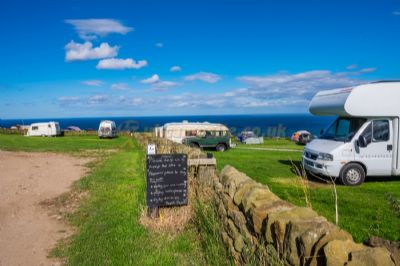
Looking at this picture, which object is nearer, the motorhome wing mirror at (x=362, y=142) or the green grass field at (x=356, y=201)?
the green grass field at (x=356, y=201)

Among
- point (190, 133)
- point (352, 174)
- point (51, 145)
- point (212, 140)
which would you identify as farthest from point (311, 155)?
point (51, 145)

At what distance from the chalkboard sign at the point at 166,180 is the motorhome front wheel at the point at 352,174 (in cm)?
633

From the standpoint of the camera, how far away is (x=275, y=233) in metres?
3.67

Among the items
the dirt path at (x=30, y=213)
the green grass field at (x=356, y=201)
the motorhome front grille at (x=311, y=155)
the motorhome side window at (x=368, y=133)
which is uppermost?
the motorhome side window at (x=368, y=133)

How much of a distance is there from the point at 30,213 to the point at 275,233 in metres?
6.36

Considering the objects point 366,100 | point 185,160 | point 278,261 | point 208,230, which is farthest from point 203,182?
point 366,100

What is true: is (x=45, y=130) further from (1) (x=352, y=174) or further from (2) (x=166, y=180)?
(2) (x=166, y=180)

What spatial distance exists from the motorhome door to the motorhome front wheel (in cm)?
22

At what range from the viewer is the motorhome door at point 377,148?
11.7 metres

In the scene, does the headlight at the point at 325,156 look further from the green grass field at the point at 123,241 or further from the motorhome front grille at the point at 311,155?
the green grass field at the point at 123,241

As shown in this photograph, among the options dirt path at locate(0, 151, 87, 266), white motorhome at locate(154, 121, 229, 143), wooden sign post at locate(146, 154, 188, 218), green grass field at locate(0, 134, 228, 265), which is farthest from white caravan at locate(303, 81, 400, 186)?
white motorhome at locate(154, 121, 229, 143)

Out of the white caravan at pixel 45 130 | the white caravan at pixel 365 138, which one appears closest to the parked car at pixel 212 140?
the white caravan at pixel 365 138

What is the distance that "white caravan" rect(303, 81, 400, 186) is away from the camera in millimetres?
11414

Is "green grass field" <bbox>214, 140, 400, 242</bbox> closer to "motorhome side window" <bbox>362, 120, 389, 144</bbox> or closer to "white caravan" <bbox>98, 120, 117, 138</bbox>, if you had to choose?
"motorhome side window" <bbox>362, 120, 389, 144</bbox>
